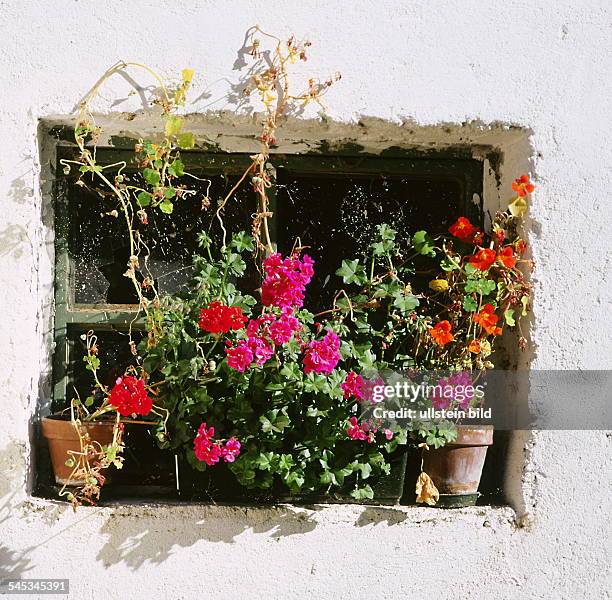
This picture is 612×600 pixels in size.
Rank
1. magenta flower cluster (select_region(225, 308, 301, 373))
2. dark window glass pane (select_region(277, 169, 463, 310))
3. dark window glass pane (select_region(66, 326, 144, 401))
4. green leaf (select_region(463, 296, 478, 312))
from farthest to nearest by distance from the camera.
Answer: dark window glass pane (select_region(277, 169, 463, 310)), dark window glass pane (select_region(66, 326, 144, 401)), green leaf (select_region(463, 296, 478, 312)), magenta flower cluster (select_region(225, 308, 301, 373))

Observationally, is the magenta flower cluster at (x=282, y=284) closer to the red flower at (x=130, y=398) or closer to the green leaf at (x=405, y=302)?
the green leaf at (x=405, y=302)

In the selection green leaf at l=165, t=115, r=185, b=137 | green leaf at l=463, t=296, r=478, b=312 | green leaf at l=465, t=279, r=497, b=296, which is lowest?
green leaf at l=463, t=296, r=478, b=312

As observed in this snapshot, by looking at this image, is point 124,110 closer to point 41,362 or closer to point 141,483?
point 41,362

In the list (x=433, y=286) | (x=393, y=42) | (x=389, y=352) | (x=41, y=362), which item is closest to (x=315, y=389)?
(x=389, y=352)

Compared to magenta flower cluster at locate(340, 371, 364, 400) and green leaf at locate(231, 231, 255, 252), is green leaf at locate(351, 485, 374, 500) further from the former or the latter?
green leaf at locate(231, 231, 255, 252)

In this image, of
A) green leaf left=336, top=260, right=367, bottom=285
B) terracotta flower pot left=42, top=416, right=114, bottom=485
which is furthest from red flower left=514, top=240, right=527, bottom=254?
terracotta flower pot left=42, top=416, right=114, bottom=485

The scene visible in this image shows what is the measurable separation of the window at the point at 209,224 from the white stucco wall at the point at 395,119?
0.09m

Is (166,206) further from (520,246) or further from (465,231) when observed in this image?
(520,246)

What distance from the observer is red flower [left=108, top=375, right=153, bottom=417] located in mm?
2027

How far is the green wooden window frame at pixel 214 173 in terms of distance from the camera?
2309 millimetres

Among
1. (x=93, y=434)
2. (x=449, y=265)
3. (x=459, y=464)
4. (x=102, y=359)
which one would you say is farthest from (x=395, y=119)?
(x=93, y=434)

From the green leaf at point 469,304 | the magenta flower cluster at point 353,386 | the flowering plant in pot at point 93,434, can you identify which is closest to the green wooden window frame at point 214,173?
the flowering plant in pot at point 93,434

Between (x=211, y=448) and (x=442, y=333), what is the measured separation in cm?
68

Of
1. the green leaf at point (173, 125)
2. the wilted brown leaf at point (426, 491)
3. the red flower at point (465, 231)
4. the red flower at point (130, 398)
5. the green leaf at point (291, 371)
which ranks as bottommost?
the wilted brown leaf at point (426, 491)
